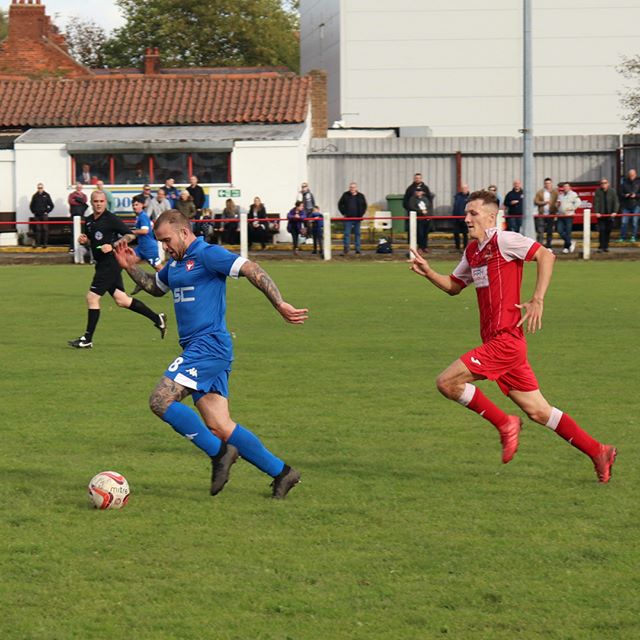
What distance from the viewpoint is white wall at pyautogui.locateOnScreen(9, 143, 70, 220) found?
38.9 m

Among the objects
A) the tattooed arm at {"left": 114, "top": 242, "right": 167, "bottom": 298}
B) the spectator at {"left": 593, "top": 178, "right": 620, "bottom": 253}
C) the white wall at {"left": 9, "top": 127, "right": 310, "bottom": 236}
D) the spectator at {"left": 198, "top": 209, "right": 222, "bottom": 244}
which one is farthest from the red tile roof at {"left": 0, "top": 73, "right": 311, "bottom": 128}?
the tattooed arm at {"left": 114, "top": 242, "right": 167, "bottom": 298}

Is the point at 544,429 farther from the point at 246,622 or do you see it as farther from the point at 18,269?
the point at 18,269

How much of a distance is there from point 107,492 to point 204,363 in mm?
904

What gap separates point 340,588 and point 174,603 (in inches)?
29.4

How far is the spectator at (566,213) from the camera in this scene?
31688 millimetres

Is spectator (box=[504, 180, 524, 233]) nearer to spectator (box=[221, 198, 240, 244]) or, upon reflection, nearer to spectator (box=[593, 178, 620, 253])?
spectator (box=[593, 178, 620, 253])

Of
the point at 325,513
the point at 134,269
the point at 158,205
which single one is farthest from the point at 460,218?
the point at 325,513

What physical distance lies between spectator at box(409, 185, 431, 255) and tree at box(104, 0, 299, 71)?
50291 millimetres

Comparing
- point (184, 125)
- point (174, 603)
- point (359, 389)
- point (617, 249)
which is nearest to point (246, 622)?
point (174, 603)

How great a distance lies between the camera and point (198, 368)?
7.60 m

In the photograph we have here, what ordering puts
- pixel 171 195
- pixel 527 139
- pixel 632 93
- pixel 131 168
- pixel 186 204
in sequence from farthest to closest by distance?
pixel 632 93 → pixel 131 168 → pixel 527 139 → pixel 171 195 → pixel 186 204

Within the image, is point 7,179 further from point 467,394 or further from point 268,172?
point 467,394

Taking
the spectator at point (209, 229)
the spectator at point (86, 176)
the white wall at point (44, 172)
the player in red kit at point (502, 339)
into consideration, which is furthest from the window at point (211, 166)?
the player in red kit at point (502, 339)

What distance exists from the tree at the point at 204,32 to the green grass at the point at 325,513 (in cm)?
6777
